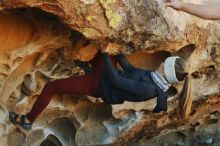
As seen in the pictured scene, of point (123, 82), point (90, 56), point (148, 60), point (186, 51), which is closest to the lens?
point (123, 82)

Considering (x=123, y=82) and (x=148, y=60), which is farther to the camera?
(x=148, y=60)

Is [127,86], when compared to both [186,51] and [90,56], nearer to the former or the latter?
[90,56]

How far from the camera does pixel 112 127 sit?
441 cm

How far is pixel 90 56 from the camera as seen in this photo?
3.75m

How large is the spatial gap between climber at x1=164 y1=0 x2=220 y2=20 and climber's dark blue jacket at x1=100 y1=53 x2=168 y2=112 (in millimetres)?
557

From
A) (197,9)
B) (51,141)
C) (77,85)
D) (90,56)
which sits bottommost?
(51,141)

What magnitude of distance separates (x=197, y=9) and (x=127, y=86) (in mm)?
635

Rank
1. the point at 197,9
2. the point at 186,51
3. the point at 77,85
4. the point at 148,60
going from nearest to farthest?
1. the point at 197,9
2. the point at 77,85
3. the point at 186,51
4. the point at 148,60

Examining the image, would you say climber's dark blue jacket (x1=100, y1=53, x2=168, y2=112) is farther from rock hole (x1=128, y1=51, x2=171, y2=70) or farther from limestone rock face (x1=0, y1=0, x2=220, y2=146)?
rock hole (x1=128, y1=51, x2=171, y2=70)

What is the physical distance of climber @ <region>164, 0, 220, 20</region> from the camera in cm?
265

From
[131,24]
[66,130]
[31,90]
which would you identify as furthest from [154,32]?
[66,130]

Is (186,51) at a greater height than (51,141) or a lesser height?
greater

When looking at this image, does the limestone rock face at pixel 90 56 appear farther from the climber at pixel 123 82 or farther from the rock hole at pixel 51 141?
the climber at pixel 123 82

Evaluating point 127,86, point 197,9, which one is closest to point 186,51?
point 127,86
